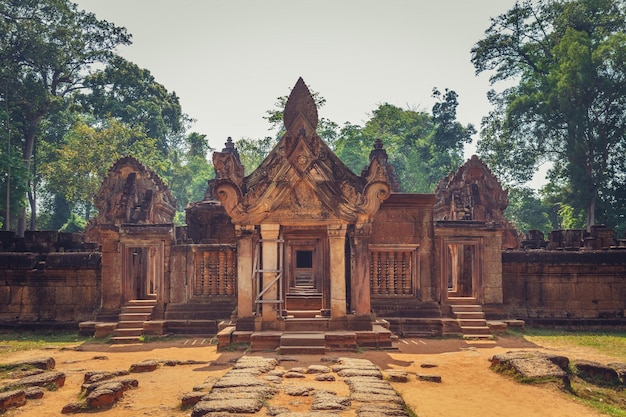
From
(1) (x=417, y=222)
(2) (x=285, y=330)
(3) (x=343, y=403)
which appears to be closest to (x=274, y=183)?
(2) (x=285, y=330)

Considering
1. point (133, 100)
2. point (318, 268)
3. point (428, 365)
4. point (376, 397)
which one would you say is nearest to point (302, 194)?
point (428, 365)

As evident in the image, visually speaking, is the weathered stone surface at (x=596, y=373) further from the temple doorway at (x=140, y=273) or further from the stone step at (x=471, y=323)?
the temple doorway at (x=140, y=273)

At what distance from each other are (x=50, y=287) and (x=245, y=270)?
6.85 meters

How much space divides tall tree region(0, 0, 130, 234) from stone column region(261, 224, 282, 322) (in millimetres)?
26041

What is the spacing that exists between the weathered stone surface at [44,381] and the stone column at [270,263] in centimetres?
415

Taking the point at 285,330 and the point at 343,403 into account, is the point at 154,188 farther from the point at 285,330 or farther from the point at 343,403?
the point at 343,403

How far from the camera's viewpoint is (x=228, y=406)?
17.8ft

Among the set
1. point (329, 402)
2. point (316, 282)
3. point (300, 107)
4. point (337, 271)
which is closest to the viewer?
point (329, 402)

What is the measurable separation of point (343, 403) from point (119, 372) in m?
4.19

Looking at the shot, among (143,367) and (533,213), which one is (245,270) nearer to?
(143,367)

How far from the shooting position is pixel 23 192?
27.3 m

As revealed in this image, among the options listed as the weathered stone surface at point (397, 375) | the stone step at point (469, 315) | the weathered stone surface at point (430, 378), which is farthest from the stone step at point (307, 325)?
the stone step at point (469, 315)

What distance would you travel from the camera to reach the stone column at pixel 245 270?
35.4 feet

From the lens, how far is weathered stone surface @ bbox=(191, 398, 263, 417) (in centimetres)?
531
